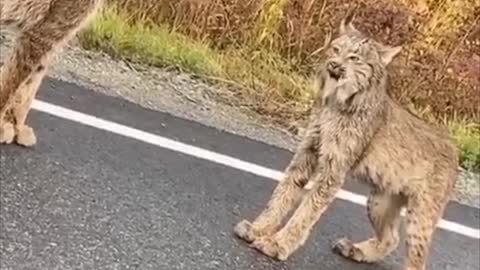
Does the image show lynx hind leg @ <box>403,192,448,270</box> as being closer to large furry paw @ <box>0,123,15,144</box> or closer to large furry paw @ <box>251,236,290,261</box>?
large furry paw @ <box>251,236,290,261</box>

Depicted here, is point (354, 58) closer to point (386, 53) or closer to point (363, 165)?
point (386, 53)

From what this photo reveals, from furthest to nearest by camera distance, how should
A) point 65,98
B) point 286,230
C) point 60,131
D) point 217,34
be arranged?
point 217,34 < point 65,98 < point 60,131 < point 286,230

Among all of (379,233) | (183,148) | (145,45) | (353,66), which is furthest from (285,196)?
(145,45)

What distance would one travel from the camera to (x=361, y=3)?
9047 millimetres

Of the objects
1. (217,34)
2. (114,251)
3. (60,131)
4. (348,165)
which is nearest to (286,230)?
(348,165)

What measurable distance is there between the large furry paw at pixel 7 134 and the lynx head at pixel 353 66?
142cm

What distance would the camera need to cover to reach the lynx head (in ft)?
18.0

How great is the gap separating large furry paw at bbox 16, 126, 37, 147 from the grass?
184 cm

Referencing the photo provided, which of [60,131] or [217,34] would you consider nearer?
[60,131]

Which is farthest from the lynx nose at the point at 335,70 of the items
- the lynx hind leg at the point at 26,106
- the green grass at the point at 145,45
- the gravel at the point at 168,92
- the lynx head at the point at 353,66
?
the green grass at the point at 145,45

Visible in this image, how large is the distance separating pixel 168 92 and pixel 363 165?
2160mm

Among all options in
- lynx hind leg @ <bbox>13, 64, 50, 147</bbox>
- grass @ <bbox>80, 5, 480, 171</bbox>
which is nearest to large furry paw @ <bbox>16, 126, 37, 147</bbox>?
lynx hind leg @ <bbox>13, 64, 50, 147</bbox>

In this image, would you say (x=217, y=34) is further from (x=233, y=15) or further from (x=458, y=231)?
(x=458, y=231)

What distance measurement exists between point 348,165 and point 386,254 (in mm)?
488
